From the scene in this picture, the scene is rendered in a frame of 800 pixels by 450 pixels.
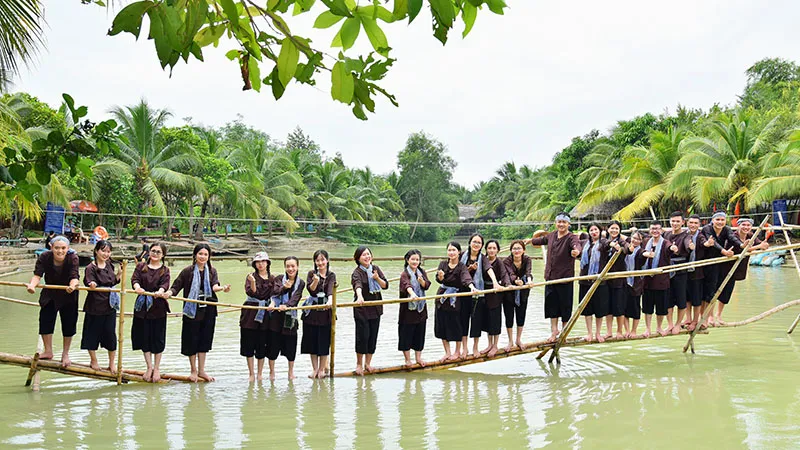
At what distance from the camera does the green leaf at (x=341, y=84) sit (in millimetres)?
1683

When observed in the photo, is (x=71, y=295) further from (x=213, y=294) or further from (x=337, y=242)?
(x=337, y=242)

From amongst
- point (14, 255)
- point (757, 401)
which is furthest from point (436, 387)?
point (14, 255)

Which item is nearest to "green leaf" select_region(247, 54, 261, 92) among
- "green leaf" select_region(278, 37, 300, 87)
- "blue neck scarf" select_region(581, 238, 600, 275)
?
"green leaf" select_region(278, 37, 300, 87)

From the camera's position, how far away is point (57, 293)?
5629 millimetres

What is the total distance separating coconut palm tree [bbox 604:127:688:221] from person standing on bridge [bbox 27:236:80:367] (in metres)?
16.6

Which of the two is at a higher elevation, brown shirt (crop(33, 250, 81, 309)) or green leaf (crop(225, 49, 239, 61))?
green leaf (crop(225, 49, 239, 61))

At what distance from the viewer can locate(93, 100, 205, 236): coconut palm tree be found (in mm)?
20672

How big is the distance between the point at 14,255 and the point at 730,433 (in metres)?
16.5

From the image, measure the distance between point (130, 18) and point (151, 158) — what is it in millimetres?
21164

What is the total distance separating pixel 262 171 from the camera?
28.2 metres

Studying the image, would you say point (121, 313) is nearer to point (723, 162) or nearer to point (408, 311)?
point (408, 311)

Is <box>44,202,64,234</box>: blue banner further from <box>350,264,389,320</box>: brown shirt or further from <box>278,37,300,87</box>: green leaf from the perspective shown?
<box>278,37,300,87</box>: green leaf

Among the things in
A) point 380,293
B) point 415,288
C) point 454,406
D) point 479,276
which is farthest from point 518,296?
point 454,406

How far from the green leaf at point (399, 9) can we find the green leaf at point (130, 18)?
0.56 metres
